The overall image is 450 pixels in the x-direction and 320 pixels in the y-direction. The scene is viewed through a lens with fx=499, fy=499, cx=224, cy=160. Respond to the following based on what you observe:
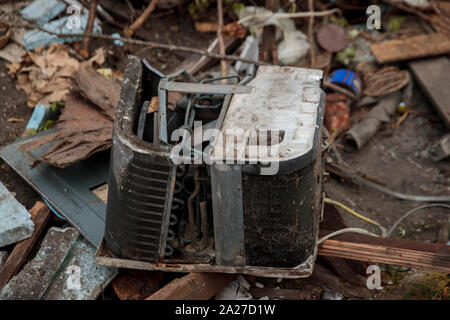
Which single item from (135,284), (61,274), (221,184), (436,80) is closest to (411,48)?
(436,80)

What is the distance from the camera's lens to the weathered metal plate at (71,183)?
3867 mm

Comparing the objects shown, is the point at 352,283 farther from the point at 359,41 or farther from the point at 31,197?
the point at 359,41

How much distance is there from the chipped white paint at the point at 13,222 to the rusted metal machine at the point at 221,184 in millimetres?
764

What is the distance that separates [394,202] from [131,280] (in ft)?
8.47

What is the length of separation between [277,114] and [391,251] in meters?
1.32

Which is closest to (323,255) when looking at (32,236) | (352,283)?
(352,283)

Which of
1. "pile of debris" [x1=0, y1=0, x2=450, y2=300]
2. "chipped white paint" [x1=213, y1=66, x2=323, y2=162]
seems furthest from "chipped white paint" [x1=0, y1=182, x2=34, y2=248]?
"chipped white paint" [x1=213, y1=66, x2=323, y2=162]

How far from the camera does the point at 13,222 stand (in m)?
3.79

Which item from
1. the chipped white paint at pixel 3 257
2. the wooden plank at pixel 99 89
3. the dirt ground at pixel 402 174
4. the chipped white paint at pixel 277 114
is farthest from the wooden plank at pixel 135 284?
the dirt ground at pixel 402 174

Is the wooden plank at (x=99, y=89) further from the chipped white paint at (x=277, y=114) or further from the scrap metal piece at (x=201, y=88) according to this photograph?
the chipped white paint at (x=277, y=114)

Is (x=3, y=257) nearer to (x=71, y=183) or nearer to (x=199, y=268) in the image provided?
(x=71, y=183)

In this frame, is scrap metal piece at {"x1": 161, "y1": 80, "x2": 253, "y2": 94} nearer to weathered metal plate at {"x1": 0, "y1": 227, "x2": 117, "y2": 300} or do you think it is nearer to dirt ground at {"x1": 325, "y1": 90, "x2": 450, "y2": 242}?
weathered metal plate at {"x1": 0, "y1": 227, "x2": 117, "y2": 300}

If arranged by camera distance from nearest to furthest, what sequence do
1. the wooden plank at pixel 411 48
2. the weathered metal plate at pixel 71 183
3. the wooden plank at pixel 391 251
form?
the wooden plank at pixel 391 251 < the weathered metal plate at pixel 71 183 < the wooden plank at pixel 411 48

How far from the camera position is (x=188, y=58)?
5.87 metres
